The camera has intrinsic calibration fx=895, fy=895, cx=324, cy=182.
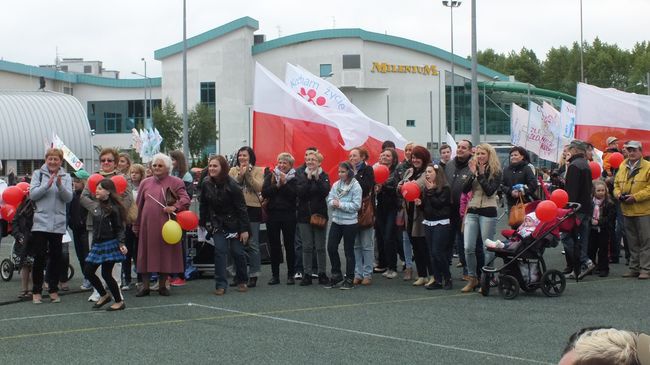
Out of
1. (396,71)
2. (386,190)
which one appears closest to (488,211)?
(386,190)

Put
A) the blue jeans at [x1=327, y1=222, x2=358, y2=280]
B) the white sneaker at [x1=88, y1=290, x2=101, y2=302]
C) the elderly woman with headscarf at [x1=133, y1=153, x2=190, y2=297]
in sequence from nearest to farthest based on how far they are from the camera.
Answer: the white sneaker at [x1=88, y1=290, x2=101, y2=302] < the elderly woman with headscarf at [x1=133, y1=153, x2=190, y2=297] < the blue jeans at [x1=327, y1=222, x2=358, y2=280]

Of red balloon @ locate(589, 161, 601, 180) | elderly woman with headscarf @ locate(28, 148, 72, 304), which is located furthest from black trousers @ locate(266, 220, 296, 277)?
red balloon @ locate(589, 161, 601, 180)

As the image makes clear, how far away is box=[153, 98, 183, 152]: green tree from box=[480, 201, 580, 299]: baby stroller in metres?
59.1

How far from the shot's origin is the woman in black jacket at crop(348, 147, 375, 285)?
1214 centimetres

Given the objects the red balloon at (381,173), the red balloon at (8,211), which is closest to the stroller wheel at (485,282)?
the red balloon at (381,173)

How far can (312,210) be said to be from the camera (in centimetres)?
1202

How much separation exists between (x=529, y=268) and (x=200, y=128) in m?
59.5

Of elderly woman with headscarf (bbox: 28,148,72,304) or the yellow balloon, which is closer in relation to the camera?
elderly woman with headscarf (bbox: 28,148,72,304)

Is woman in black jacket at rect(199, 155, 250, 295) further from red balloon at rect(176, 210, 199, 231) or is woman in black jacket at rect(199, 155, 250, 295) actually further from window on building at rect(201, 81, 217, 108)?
window on building at rect(201, 81, 217, 108)

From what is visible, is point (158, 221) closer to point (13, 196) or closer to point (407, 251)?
point (13, 196)

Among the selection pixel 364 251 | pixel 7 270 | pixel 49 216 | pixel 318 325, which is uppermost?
pixel 49 216

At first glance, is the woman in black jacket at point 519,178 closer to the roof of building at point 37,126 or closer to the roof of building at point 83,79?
the roof of building at point 37,126

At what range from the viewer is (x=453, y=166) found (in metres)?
11.8

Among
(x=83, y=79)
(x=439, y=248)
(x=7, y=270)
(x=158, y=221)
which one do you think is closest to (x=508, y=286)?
(x=439, y=248)
